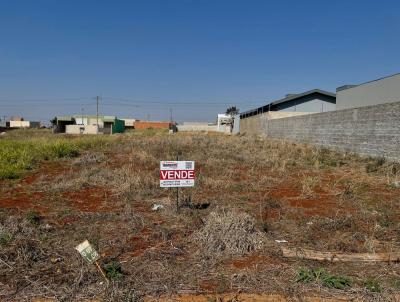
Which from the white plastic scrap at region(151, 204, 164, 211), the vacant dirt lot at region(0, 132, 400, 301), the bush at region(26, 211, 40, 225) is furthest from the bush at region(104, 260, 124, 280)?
the white plastic scrap at region(151, 204, 164, 211)

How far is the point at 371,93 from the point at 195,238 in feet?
79.7

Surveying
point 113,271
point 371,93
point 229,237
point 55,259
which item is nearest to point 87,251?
point 113,271

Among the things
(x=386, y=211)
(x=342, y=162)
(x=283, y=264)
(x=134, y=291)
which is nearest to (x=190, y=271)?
(x=134, y=291)

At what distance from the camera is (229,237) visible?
4523 millimetres

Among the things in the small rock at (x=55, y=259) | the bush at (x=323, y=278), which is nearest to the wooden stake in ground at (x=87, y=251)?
the small rock at (x=55, y=259)

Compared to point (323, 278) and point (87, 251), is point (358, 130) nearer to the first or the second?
point (323, 278)

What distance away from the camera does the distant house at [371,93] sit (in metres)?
22.1

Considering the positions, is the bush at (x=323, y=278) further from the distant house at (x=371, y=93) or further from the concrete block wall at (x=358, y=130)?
the distant house at (x=371, y=93)

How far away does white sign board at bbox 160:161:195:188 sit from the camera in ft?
19.5

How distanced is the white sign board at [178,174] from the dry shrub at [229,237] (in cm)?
127

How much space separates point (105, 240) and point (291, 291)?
97.9 inches

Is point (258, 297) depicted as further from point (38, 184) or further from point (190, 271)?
point (38, 184)

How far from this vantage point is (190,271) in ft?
12.8

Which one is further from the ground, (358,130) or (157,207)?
(358,130)
